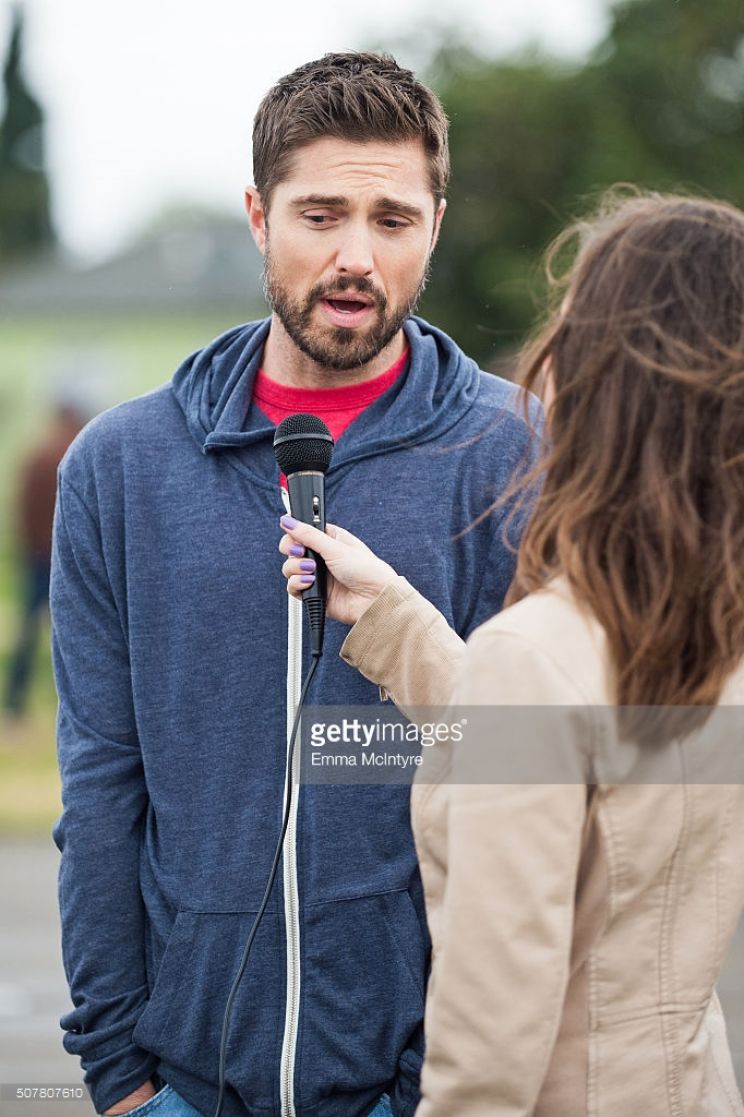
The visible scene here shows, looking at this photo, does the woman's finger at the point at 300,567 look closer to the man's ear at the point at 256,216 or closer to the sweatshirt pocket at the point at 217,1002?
the sweatshirt pocket at the point at 217,1002

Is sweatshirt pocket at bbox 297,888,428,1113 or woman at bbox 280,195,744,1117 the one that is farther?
sweatshirt pocket at bbox 297,888,428,1113

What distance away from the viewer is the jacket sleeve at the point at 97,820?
8.99 ft

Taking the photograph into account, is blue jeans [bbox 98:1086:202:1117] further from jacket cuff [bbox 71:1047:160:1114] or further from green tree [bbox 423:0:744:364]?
green tree [bbox 423:0:744:364]

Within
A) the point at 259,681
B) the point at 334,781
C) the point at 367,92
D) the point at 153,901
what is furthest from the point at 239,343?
the point at 153,901

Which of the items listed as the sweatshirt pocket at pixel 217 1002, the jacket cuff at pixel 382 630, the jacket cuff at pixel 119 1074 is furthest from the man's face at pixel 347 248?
the jacket cuff at pixel 119 1074

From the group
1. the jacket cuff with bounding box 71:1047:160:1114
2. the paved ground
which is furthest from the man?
the paved ground

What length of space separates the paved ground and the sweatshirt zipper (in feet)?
9.84

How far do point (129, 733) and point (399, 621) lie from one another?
0.65 m

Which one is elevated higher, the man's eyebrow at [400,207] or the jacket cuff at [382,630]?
the man's eyebrow at [400,207]

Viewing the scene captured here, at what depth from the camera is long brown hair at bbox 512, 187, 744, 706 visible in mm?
2043

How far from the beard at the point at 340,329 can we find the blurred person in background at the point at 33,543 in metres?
9.54

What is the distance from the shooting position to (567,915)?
199 centimetres

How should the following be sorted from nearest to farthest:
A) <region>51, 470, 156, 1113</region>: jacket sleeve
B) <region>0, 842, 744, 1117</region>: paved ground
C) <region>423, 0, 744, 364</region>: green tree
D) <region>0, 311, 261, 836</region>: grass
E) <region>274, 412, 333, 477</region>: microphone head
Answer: <region>274, 412, 333, 477</region>: microphone head < <region>51, 470, 156, 1113</region>: jacket sleeve < <region>0, 842, 744, 1117</region>: paved ground < <region>423, 0, 744, 364</region>: green tree < <region>0, 311, 261, 836</region>: grass

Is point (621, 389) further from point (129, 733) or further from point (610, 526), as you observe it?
point (129, 733)
